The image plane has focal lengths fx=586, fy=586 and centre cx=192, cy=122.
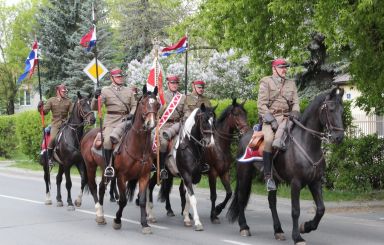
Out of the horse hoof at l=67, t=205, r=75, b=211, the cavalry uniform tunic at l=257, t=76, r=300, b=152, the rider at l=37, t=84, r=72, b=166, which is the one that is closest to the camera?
the cavalry uniform tunic at l=257, t=76, r=300, b=152

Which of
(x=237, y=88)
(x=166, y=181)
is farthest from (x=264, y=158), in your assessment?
(x=237, y=88)

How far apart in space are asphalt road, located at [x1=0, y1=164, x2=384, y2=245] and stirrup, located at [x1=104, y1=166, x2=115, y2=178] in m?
1.00

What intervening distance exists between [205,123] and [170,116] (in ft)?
5.70

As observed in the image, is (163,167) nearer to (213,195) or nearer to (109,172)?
(213,195)

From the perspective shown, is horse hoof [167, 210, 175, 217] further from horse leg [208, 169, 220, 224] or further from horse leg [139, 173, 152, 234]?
horse leg [139, 173, 152, 234]

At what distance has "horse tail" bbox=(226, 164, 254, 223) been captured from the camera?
420 inches

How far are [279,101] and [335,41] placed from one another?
6.04 metres

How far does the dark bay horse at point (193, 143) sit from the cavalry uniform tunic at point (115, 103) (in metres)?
1.29

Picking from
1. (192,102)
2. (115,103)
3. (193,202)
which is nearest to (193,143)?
(193,202)

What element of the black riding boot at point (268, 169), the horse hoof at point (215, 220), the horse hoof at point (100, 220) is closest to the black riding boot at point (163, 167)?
the horse hoof at point (215, 220)

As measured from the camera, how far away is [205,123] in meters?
11.0

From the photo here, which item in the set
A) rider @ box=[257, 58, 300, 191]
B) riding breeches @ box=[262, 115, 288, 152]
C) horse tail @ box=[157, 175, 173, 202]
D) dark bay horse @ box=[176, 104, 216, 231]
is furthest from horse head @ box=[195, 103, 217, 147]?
horse tail @ box=[157, 175, 173, 202]

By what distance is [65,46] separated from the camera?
1563 inches

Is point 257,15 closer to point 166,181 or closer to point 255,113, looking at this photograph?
point 255,113
